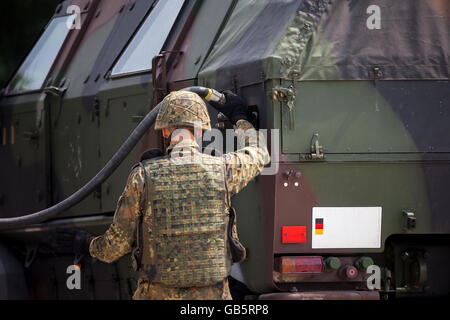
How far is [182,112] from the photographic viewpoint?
4941 mm

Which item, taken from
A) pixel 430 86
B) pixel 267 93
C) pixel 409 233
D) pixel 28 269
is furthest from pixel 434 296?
pixel 28 269

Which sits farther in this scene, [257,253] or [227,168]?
[257,253]

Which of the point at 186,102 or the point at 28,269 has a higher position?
the point at 186,102

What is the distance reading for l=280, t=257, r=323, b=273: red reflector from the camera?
5547 millimetres

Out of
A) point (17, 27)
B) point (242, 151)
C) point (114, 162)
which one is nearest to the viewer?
point (242, 151)

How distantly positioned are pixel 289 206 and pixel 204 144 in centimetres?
71

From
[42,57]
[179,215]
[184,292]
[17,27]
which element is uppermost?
[17,27]

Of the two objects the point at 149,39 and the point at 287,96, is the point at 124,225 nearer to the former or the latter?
the point at 287,96

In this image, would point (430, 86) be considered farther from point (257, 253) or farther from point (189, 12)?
point (189, 12)

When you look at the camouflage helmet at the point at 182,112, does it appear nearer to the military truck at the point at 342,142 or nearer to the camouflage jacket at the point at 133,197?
the camouflage jacket at the point at 133,197

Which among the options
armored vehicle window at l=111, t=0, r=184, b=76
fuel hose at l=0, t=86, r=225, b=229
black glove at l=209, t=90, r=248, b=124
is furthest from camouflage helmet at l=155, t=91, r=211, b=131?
armored vehicle window at l=111, t=0, r=184, b=76

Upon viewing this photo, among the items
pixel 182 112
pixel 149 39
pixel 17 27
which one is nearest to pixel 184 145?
pixel 182 112

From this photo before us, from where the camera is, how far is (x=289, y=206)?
18.2 ft

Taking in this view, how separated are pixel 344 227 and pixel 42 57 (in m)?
4.35
